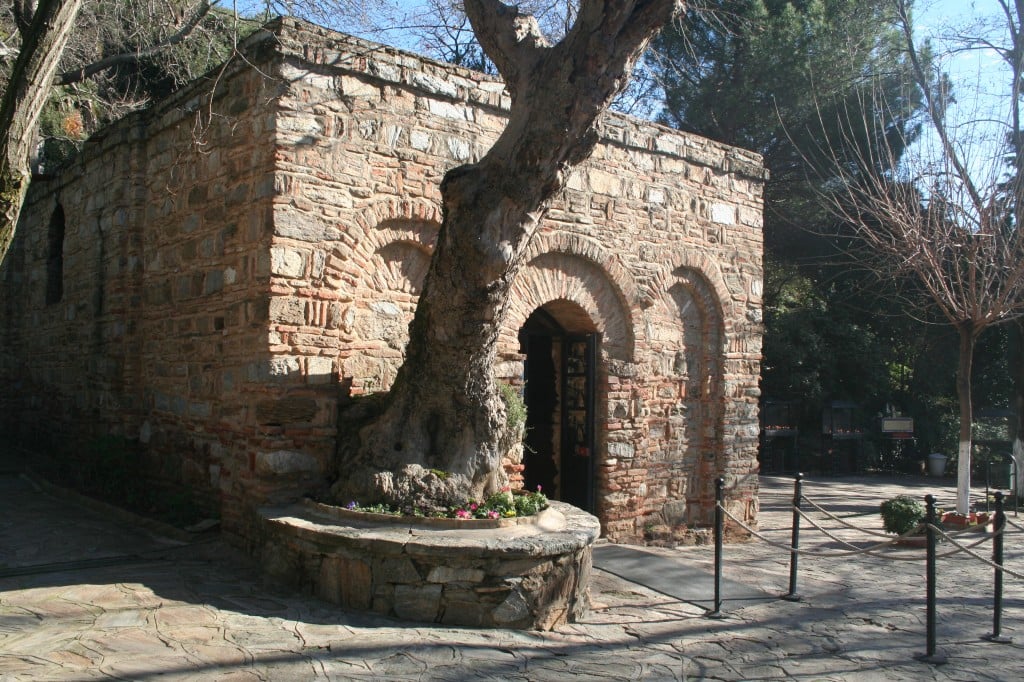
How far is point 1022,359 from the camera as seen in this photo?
1502 cm

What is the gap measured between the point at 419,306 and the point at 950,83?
10049 millimetres

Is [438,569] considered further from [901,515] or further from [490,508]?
[901,515]

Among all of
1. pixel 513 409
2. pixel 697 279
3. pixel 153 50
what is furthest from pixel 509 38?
pixel 153 50

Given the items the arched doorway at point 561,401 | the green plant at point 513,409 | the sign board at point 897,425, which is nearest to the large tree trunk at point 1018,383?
the sign board at point 897,425

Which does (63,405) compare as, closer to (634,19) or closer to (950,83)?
(634,19)

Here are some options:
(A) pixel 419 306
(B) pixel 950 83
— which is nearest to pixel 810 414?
(B) pixel 950 83

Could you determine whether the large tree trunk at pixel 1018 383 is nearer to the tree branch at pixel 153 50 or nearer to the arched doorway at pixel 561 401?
the arched doorway at pixel 561 401

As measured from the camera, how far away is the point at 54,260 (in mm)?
11016

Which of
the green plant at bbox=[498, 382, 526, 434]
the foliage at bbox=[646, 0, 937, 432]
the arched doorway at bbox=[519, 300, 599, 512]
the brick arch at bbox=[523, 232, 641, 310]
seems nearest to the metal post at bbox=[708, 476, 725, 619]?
the green plant at bbox=[498, 382, 526, 434]

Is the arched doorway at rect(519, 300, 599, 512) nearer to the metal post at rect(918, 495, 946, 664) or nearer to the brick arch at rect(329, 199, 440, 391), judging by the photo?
the brick arch at rect(329, 199, 440, 391)

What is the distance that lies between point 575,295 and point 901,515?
4.66 m

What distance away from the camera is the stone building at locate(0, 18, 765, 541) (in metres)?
6.71

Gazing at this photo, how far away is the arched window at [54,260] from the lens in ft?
35.8

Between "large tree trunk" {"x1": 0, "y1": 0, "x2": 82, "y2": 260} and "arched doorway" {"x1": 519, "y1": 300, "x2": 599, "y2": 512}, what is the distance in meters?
5.07
